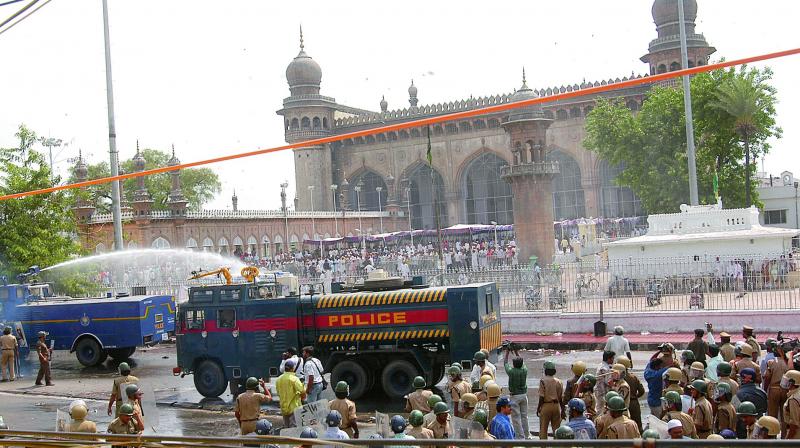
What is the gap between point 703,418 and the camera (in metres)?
7.86

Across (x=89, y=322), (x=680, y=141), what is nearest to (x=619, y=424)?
(x=89, y=322)

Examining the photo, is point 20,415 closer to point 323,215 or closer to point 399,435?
point 399,435

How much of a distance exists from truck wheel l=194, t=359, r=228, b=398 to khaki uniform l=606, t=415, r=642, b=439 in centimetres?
940

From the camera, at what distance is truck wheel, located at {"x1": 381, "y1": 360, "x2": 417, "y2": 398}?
14.3 meters

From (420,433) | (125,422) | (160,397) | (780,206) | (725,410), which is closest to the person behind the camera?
(420,433)

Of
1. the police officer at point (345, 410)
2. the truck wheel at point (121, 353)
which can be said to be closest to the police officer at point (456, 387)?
the police officer at point (345, 410)

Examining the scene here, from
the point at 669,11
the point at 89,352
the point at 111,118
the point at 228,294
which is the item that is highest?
the point at 669,11

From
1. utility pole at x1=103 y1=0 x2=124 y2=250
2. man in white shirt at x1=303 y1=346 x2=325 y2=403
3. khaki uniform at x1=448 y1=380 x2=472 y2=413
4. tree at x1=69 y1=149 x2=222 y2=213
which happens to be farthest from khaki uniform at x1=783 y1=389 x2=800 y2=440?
tree at x1=69 y1=149 x2=222 y2=213

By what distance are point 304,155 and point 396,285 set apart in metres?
57.3

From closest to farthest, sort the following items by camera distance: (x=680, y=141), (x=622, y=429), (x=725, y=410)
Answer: (x=622, y=429), (x=725, y=410), (x=680, y=141)

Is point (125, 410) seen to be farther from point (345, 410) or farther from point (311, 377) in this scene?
point (311, 377)

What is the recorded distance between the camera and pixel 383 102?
79.4 m

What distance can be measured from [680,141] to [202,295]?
2741 cm

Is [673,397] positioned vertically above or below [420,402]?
above
